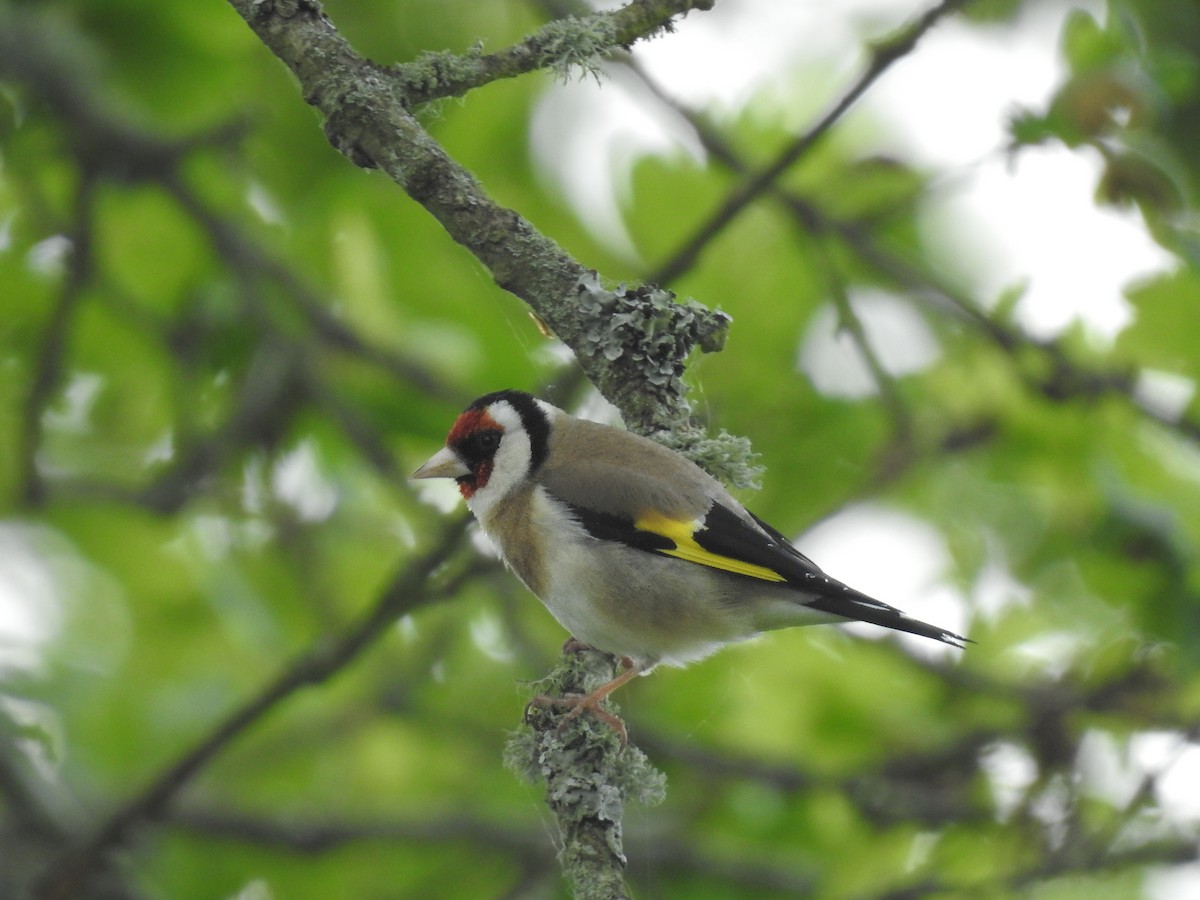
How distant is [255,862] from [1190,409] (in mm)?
3888

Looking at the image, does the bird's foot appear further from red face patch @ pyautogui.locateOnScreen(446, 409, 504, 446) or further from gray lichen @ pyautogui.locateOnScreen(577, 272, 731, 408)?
red face patch @ pyautogui.locateOnScreen(446, 409, 504, 446)

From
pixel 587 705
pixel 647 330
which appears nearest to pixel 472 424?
pixel 647 330

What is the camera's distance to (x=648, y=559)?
3.63 meters

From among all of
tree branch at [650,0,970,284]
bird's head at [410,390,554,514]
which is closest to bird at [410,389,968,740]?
bird's head at [410,390,554,514]

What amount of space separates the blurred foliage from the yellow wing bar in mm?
614

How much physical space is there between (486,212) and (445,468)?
1217mm

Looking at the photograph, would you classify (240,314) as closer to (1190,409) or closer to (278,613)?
(278,613)

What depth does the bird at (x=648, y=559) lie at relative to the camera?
3473 millimetres

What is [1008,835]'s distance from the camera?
396 centimetres

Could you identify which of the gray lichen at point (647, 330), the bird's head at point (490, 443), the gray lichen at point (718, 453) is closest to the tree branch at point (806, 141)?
the gray lichen at point (647, 330)

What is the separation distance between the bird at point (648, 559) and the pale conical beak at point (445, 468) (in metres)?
0.23

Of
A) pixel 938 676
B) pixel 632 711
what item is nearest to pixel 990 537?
pixel 938 676

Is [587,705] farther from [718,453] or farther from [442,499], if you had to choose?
[442,499]

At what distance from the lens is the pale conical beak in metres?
4.03
